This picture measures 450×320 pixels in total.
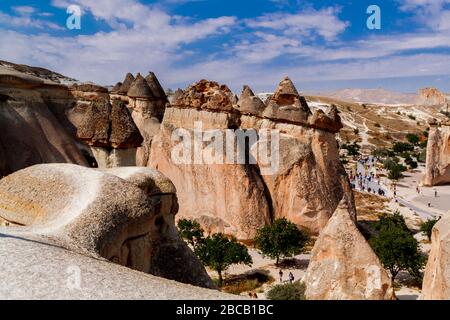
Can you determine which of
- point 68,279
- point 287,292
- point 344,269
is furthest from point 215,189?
point 68,279

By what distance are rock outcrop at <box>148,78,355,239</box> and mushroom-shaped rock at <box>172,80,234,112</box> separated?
0.13 ft

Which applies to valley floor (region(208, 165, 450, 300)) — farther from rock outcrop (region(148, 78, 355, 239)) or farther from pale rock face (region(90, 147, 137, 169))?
pale rock face (region(90, 147, 137, 169))

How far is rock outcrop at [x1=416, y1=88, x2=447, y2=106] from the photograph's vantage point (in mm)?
120556

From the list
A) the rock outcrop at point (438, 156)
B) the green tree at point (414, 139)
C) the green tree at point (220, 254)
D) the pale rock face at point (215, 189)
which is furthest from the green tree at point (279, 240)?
the green tree at point (414, 139)

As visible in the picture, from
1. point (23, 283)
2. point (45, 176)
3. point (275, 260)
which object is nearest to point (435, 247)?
point (23, 283)

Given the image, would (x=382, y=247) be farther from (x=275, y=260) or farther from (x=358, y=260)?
(x=358, y=260)

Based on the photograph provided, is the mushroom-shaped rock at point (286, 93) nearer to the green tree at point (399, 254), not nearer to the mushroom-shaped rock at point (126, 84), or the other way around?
the green tree at point (399, 254)

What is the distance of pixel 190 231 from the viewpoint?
16906 millimetres

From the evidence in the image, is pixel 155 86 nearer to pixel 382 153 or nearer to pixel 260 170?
pixel 260 170

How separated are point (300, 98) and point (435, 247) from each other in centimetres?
1368

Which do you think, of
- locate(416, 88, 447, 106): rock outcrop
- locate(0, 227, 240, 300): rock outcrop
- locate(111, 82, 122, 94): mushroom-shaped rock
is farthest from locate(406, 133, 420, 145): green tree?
locate(416, 88, 447, 106): rock outcrop

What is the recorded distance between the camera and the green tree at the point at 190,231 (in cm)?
1670

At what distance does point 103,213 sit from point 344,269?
4.66 m
